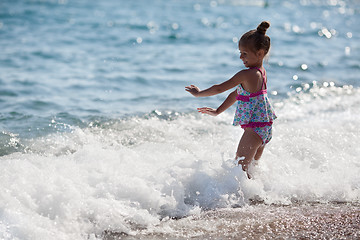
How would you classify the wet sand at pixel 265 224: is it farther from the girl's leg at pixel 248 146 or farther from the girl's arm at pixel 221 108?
the girl's arm at pixel 221 108

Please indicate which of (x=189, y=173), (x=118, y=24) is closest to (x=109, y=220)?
(x=189, y=173)

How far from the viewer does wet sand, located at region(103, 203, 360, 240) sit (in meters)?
3.31

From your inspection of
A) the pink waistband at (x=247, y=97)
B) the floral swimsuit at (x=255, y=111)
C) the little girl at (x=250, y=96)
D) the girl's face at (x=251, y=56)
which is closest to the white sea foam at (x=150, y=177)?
the little girl at (x=250, y=96)

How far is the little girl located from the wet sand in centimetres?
60

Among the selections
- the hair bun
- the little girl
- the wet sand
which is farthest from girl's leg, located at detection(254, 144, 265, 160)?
the hair bun

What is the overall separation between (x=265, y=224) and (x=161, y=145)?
202cm

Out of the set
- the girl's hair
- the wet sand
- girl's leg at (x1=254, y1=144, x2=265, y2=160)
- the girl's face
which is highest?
the girl's hair

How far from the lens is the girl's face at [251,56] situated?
159 inches

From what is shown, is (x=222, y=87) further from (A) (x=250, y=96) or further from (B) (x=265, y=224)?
(B) (x=265, y=224)

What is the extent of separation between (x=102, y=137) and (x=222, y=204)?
2.34 m

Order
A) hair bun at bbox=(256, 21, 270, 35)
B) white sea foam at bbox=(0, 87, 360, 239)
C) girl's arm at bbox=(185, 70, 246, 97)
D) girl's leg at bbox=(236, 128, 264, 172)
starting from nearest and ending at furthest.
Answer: white sea foam at bbox=(0, 87, 360, 239) → hair bun at bbox=(256, 21, 270, 35) → girl's arm at bbox=(185, 70, 246, 97) → girl's leg at bbox=(236, 128, 264, 172)

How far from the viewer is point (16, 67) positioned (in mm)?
10047

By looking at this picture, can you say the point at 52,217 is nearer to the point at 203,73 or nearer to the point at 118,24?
the point at 203,73

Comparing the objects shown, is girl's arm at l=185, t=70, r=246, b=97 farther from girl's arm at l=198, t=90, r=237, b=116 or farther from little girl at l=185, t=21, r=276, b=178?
girl's arm at l=198, t=90, r=237, b=116
